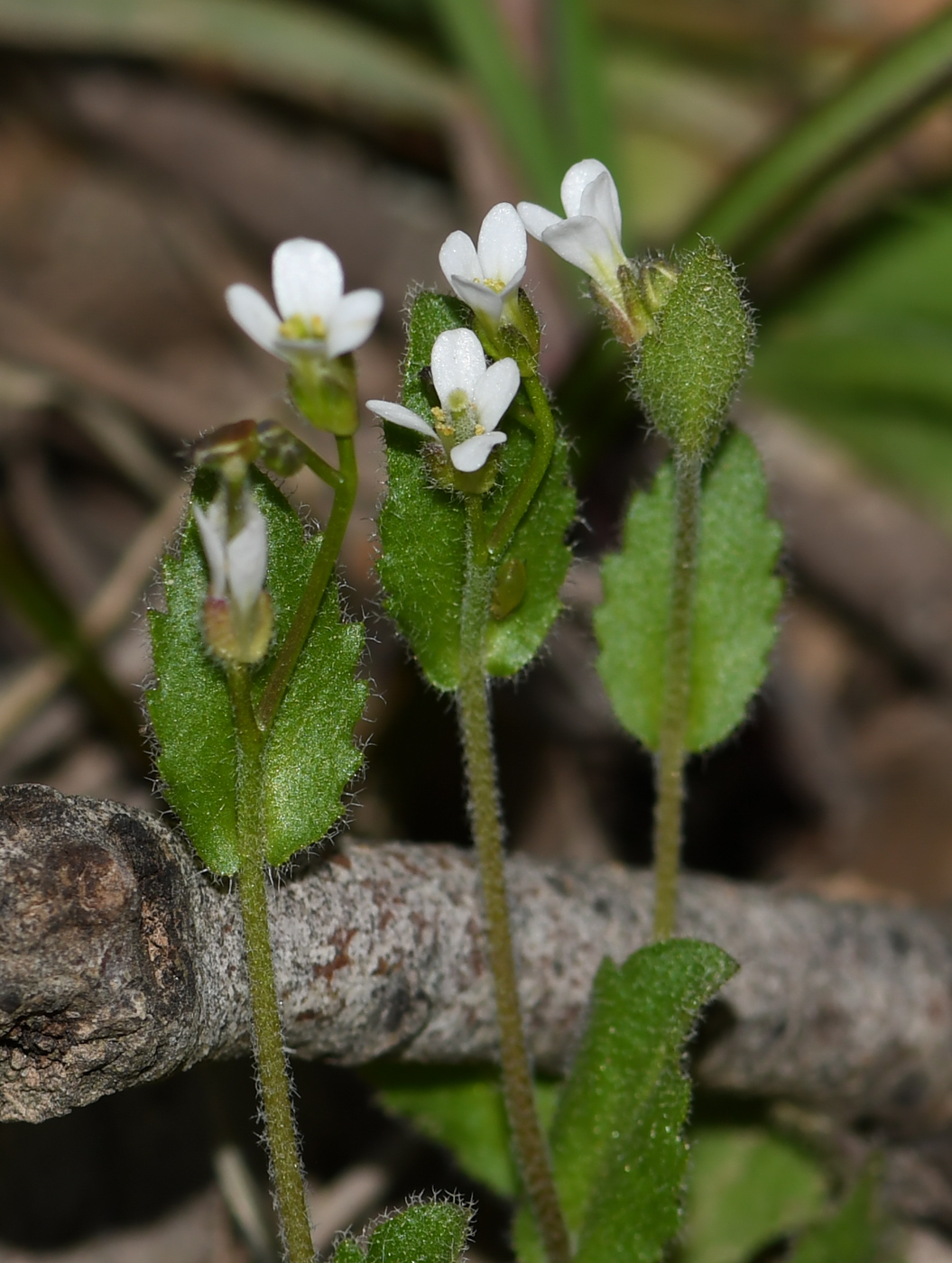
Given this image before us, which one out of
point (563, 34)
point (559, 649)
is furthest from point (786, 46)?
point (559, 649)

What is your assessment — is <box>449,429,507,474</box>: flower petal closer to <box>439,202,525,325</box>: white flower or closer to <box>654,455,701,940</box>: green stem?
<box>439,202,525,325</box>: white flower

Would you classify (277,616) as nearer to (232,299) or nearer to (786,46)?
(232,299)

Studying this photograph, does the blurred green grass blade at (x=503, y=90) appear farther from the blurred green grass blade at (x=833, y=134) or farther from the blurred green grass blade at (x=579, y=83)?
the blurred green grass blade at (x=833, y=134)

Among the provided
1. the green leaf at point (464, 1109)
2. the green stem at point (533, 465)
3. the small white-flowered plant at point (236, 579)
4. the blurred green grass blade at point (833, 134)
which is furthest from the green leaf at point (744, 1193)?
the blurred green grass blade at point (833, 134)

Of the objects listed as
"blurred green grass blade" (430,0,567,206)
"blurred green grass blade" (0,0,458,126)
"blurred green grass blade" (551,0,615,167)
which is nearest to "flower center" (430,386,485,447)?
"blurred green grass blade" (430,0,567,206)

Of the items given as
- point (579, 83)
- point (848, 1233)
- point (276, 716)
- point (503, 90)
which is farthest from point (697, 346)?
point (579, 83)

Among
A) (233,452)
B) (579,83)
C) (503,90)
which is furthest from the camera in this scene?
(579,83)

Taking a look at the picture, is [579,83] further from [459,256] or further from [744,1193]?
[744,1193]

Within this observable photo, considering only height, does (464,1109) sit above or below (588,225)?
below
